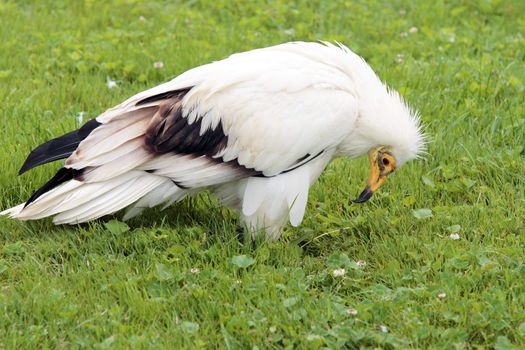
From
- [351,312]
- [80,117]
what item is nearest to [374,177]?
[351,312]

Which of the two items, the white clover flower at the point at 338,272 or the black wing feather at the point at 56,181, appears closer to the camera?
the white clover flower at the point at 338,272

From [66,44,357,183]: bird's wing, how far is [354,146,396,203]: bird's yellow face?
0.29 m

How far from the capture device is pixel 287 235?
5.21 meters

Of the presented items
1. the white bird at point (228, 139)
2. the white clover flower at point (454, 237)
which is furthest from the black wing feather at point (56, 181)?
the white clover flower at point (454, 237)

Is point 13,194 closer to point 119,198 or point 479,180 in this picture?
point 119,198

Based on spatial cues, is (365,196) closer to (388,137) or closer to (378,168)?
(378,168)

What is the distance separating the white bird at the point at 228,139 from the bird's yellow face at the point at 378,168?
0.43 feet

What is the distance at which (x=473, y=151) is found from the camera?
5.89 metres

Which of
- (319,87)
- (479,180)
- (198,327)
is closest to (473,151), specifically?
(479,180)

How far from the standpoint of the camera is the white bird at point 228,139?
15.6ft

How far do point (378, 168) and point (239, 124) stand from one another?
83 cm

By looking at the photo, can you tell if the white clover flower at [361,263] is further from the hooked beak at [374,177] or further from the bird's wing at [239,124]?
the bird's wing at [239,124]

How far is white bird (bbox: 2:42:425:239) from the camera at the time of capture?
15.6 ft

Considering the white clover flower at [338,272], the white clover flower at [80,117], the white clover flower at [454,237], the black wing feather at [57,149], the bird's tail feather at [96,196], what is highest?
the black wing feather at [57,149]
